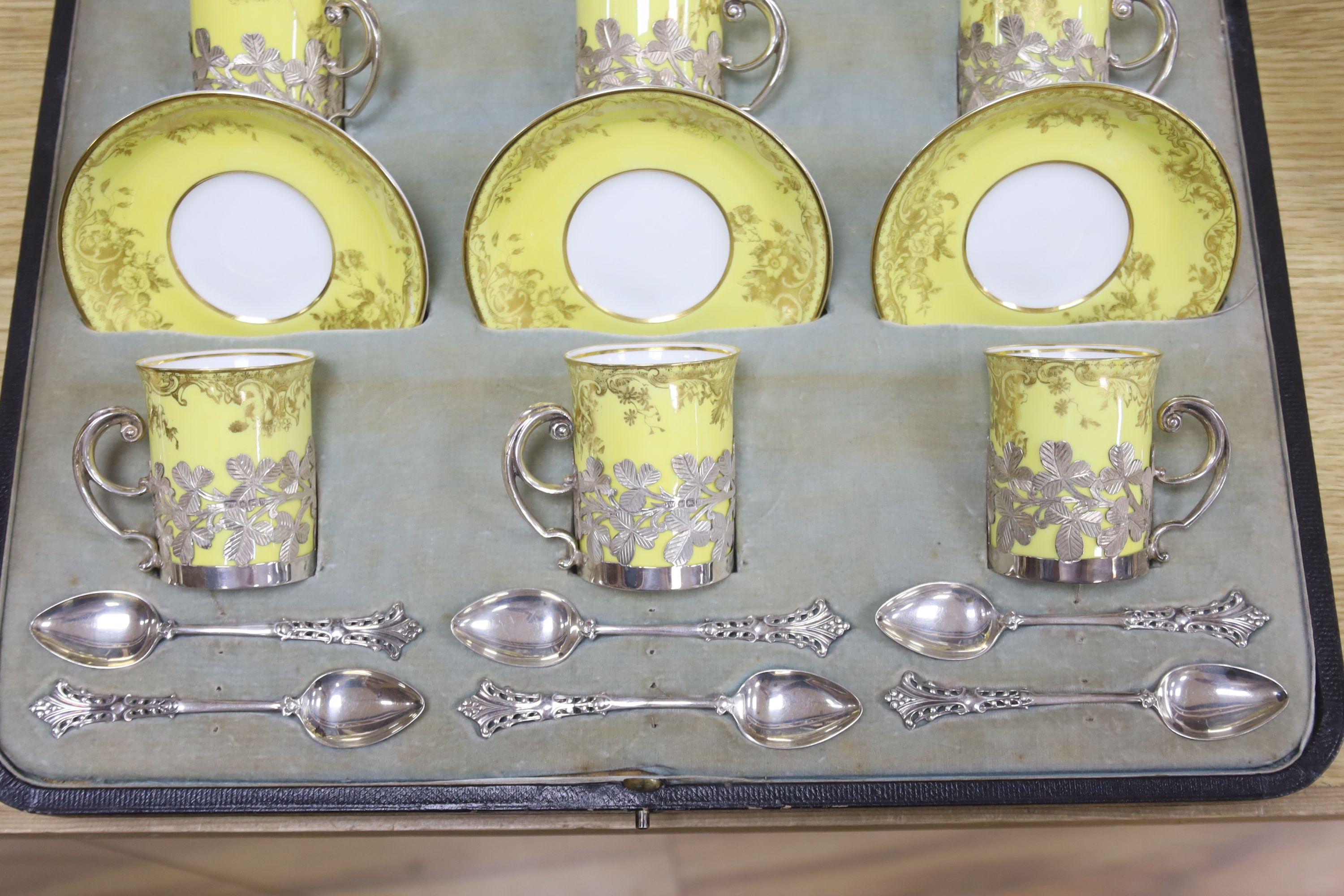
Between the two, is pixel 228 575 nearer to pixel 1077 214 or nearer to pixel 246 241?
pixel 246 241

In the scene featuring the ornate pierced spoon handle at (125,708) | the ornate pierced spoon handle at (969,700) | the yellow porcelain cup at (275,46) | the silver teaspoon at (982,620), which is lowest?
the ornate pierced spoon handle at (125,708)

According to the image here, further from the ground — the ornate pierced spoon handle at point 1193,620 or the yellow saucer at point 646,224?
the yellow saucer at point 646,224

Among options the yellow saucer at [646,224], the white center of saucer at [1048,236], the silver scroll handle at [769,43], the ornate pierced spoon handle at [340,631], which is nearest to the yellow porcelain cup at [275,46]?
the yellow saucer at [646,224]

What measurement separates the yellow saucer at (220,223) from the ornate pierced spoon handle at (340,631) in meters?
0.23

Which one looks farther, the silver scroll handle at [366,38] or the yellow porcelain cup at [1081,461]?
the silver scroll handle at [366,38]

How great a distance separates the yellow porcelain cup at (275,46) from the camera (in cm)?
72

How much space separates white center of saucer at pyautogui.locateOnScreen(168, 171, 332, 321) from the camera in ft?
2.46

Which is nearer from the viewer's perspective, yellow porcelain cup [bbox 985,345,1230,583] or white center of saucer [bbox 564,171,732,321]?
yellow porcelain cup [bbox 985,345,1230,583]

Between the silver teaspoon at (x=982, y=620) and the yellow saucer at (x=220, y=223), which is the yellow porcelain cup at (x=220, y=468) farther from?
the silver teaspoon at (x=982, y=620)

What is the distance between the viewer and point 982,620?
2.25 feet

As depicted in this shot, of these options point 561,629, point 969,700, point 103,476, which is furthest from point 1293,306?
point 103,476

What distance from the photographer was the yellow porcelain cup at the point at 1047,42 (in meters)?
0.72

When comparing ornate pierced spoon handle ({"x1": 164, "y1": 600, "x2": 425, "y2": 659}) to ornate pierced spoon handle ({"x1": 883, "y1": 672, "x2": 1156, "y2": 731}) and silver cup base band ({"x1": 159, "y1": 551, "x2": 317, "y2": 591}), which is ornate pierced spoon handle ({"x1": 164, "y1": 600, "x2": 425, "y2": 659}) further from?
ornate pierced spoon handle ({"x1": 883, "y1": 672, "x2": 1156, "y2": 731})

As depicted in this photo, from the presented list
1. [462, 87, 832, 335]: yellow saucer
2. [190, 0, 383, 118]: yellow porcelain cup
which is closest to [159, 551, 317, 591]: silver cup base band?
[462, 87, 832, 335]: yellow saucer
